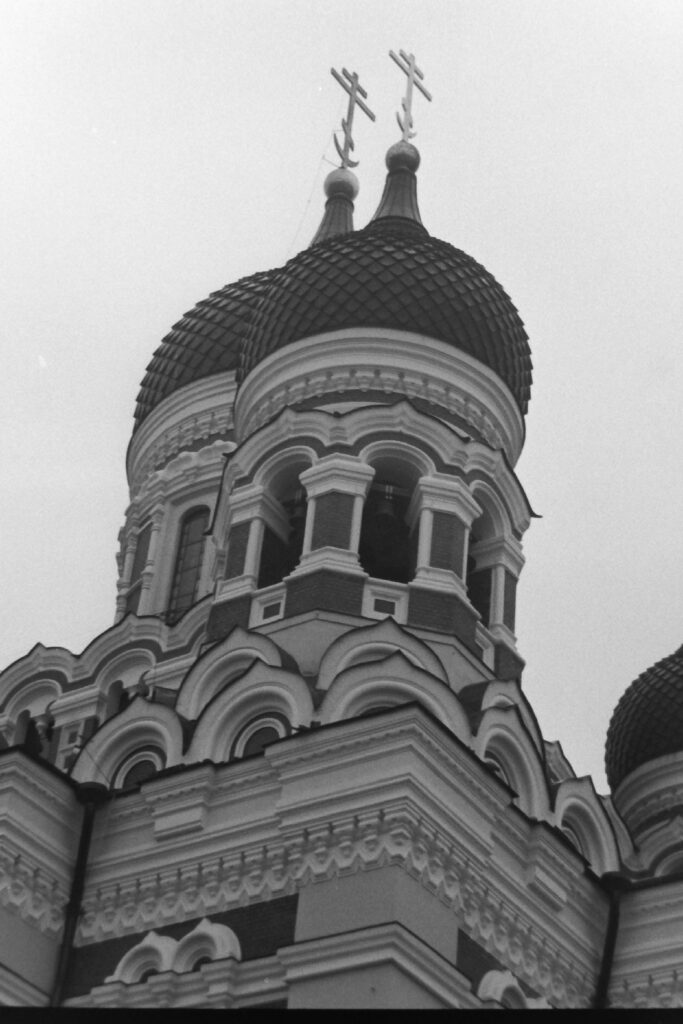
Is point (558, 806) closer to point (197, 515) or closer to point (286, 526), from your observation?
point (286, 526)

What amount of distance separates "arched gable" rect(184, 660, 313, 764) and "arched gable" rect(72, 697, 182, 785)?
0.77 feet

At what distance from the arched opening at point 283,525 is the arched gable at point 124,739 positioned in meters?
1.66

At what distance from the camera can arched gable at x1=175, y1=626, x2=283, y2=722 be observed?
13227mm

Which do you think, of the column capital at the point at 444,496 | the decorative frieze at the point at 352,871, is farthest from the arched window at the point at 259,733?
the column capital at the point at 444,496

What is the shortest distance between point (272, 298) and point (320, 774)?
5356 mm

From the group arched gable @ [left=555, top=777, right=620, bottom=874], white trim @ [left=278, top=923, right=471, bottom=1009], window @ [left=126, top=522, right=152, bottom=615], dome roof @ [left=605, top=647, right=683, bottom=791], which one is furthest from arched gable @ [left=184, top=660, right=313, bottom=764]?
dome roof @ [left=605, top=647, right=683, bottom=791]

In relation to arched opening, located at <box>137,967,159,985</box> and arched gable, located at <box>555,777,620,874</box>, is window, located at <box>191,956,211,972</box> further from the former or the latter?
arched gable, located at <box>555,777,620,874</box>

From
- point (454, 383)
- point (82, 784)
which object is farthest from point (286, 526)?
point (82, 784)

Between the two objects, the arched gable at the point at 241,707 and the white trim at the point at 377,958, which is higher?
the arched gable at the point at 241,707

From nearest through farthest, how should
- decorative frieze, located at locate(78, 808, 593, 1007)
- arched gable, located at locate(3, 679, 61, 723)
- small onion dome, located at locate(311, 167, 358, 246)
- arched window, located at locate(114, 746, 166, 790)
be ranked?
decorative frieze, located at locate(78, 808, 593, 1007), arched window, located at locate(114, 746, 166, 790), arched gable, located at locate(3, 679, 61, 723), small onion dome, located at locate(311, 167, 358, 246)

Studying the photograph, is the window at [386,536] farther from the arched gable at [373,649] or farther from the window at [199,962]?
the window at [199,962]

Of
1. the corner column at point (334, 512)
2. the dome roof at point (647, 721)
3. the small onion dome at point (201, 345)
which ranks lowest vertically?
the corner column at point (334, 512)

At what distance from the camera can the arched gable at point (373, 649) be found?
12.9m

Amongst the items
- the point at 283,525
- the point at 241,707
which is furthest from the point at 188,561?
the point at 241,707
